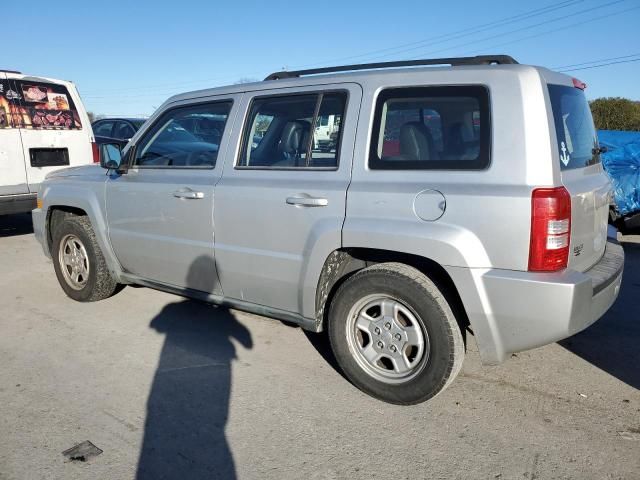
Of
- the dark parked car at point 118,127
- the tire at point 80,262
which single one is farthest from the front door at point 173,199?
the dark parked car at point 118,127

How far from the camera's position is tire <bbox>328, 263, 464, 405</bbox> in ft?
9.64

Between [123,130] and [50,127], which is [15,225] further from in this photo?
[123,130]

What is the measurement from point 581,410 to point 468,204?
1.50 m

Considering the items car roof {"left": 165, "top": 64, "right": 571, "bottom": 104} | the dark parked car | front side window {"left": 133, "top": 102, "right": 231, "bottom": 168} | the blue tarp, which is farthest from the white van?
the blue tarp

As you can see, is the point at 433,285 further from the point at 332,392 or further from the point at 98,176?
the point at 98,176

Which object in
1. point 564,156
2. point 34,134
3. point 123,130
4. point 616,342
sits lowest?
point 616,342

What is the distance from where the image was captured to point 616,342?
4.10 meters

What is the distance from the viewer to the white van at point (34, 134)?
698 cm

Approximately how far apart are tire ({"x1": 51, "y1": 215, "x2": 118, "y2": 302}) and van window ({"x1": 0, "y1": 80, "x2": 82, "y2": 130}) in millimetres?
2919

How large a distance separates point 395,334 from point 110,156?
2.99 meters

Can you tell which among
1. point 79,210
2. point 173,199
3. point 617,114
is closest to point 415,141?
point 173,199

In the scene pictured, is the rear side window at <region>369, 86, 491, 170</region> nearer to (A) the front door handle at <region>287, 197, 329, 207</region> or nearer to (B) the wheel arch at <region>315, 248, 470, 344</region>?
(A) the front door handle at <region>287, 197, 329, 207</region>

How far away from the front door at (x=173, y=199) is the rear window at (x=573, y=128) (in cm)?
221

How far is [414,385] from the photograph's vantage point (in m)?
3.08
